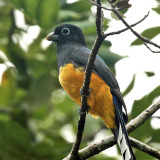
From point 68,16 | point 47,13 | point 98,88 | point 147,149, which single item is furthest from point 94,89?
point 47,13

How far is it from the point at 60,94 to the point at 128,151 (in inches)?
111

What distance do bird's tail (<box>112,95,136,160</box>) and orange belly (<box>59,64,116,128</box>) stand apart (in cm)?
9

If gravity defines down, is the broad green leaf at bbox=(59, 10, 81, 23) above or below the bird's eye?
above

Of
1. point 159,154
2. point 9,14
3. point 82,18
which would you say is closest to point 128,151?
point 159,154

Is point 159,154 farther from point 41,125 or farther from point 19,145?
point 41,125

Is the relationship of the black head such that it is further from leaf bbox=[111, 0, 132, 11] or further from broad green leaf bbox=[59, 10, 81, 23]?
leaf bbox=[111, 0, 132, 11]

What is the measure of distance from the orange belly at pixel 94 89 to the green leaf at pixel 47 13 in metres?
1.03

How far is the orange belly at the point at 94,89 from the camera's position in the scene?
4645mm

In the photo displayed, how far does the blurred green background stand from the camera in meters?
5.15

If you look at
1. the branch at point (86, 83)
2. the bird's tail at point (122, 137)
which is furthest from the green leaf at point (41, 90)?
the branch at point (86, 83)

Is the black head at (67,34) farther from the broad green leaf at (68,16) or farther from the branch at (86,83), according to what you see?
the branch at (86,83)

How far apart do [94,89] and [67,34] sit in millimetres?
1079

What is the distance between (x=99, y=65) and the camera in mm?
4734

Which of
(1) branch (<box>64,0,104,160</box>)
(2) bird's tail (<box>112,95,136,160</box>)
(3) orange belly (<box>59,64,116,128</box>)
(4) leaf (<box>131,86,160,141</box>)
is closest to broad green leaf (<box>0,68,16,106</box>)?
(3) orange belly (<box>59,64,116,128</box>)
